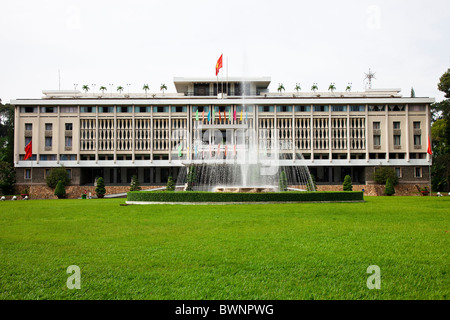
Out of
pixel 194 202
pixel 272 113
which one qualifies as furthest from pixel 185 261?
pixel 272 113

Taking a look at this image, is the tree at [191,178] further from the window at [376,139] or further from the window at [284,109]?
the window at [376,139]

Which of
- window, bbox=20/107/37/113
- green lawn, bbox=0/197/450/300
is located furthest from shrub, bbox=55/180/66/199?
green lawn, bbox=0/197/450/300

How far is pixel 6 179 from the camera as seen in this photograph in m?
50.2

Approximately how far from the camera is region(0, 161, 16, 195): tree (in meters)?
49.8

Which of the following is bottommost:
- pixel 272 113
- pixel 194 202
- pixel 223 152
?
pixel 194 202

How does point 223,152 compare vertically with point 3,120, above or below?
below

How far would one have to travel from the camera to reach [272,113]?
184 ft

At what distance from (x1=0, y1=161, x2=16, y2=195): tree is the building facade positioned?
2.27 metres
